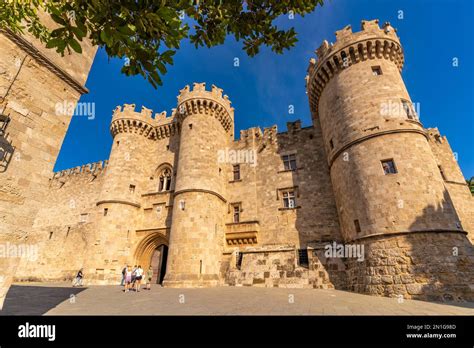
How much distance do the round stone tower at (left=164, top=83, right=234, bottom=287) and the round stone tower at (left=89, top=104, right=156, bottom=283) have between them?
3852 mm

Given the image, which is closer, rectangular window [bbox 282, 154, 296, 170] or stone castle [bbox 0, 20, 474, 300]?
stone castle [bbox 0, 20, 474, 300]

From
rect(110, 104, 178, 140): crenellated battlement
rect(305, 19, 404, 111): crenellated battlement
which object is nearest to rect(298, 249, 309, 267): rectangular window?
rect(305, 19, 404, 111): crenellated battlement

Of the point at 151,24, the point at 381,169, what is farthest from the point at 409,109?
the point at 151,24

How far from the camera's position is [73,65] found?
6.32m

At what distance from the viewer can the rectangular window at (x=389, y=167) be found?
9977 millimetres

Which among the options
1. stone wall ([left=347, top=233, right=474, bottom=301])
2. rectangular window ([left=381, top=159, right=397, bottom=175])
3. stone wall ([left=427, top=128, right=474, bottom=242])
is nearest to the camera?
stone wall ([left=347, top=233, right=474, bottom=301])

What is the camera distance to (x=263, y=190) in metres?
15.8

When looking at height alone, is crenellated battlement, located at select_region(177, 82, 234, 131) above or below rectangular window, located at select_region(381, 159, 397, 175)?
above

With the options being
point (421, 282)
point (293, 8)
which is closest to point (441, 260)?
point (421, 282)

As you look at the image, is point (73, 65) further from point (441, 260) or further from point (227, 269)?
point (441, 260)

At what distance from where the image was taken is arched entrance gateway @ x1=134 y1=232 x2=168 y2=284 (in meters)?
15.5

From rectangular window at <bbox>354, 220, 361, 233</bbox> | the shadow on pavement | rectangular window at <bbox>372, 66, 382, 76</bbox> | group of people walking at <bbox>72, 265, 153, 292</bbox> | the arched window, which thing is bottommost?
the shadow on pavement

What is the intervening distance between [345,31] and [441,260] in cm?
1250

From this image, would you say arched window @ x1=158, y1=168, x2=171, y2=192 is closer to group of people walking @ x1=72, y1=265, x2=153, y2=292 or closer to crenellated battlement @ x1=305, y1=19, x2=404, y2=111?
group of people walking @ x1=72, y1=265, x2=153, y2=292
